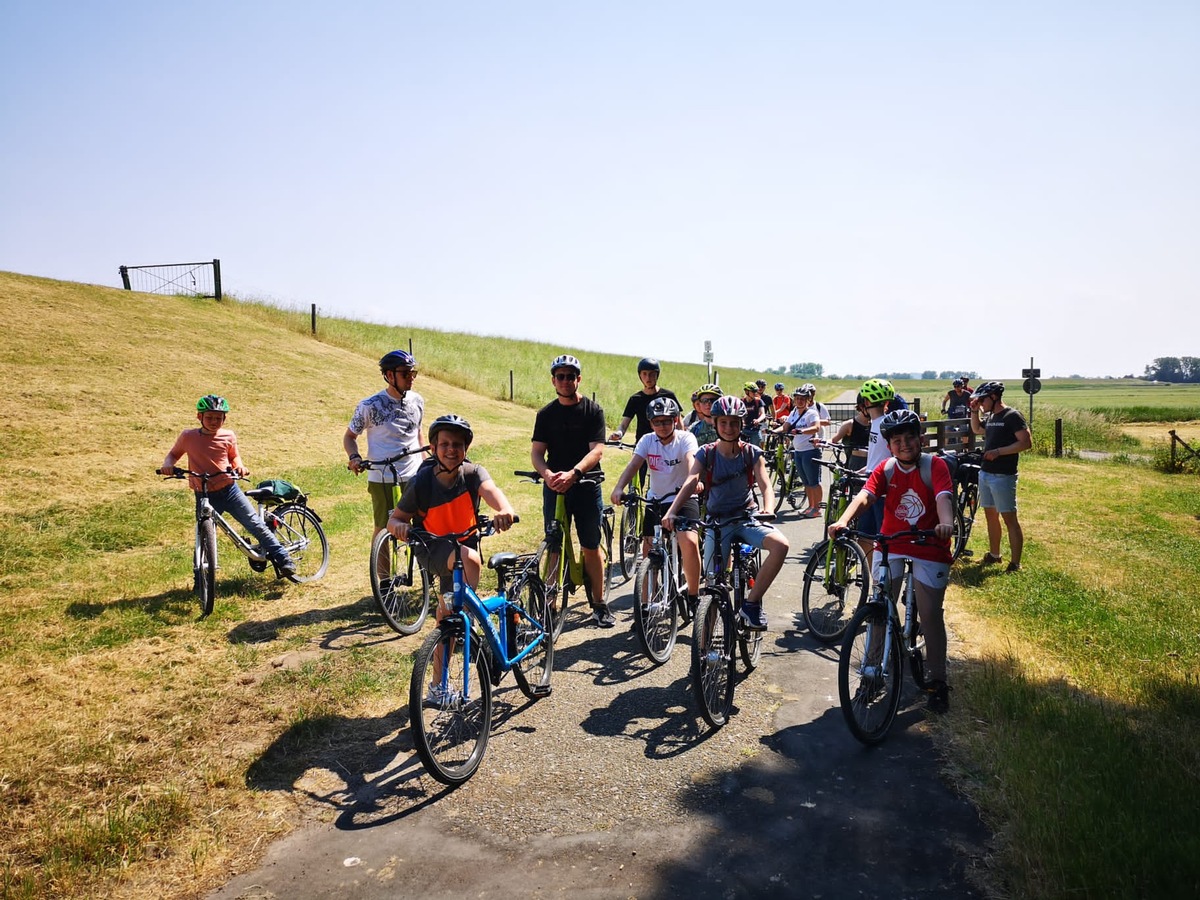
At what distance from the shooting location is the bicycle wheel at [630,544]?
8.90m

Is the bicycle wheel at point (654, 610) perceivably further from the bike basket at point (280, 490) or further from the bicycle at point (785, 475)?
the bicycle at point (785, 475)

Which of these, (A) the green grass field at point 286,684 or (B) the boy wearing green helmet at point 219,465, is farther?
(B) the boy wearing green helmet at point 219,465

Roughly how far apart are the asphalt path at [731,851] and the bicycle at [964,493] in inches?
232

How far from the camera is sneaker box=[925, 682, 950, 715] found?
5.34 metres

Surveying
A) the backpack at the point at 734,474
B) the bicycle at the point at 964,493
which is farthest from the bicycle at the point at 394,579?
the bicycle at the point at 964,493

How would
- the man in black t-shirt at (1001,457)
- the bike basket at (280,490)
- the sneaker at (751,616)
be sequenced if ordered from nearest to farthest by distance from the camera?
the sneaker at (751,616)
the bike basket at (280,490)
the man in black t-shirt at (1001,457)

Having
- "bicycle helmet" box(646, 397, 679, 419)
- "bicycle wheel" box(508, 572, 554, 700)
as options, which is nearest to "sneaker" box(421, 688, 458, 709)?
"bicycle wheel" box(508, 572, 554, 700)

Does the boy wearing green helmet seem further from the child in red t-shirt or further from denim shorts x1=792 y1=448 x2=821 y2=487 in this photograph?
denim shorts x1=792 y1=448 x2=821 y2=487

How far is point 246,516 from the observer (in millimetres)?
8242

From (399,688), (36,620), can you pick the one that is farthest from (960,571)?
(36,620)

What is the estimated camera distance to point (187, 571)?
910 cm

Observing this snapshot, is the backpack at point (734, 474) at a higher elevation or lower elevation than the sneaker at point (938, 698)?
higher

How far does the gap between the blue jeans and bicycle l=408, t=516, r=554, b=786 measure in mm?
4204

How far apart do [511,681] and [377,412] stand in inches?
121
